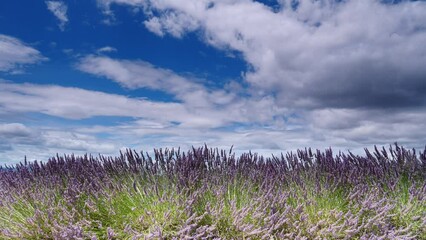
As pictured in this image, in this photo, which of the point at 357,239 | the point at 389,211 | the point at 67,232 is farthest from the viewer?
the point at 389,211

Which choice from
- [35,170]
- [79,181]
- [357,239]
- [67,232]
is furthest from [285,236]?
[35,170]

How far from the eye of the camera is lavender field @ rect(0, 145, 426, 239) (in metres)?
3.72

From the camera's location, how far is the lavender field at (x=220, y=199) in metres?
3.72

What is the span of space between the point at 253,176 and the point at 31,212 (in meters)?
2.28

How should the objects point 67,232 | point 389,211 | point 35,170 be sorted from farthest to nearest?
point 35,170
point 389,211
point 67,232

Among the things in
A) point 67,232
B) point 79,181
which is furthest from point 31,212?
point 67,232

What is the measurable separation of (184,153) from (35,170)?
2097mm

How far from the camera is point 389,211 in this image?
4.25m

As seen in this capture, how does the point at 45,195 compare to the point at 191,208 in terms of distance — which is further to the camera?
the point at 45,195

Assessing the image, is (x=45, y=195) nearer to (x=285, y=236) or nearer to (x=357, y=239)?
(x=285, y=236)

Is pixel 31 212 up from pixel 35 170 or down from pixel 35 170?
down

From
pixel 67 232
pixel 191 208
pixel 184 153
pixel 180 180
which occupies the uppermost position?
pixel 184 153

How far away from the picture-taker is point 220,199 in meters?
3.87

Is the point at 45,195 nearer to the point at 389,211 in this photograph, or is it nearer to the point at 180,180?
the point at 180,180
